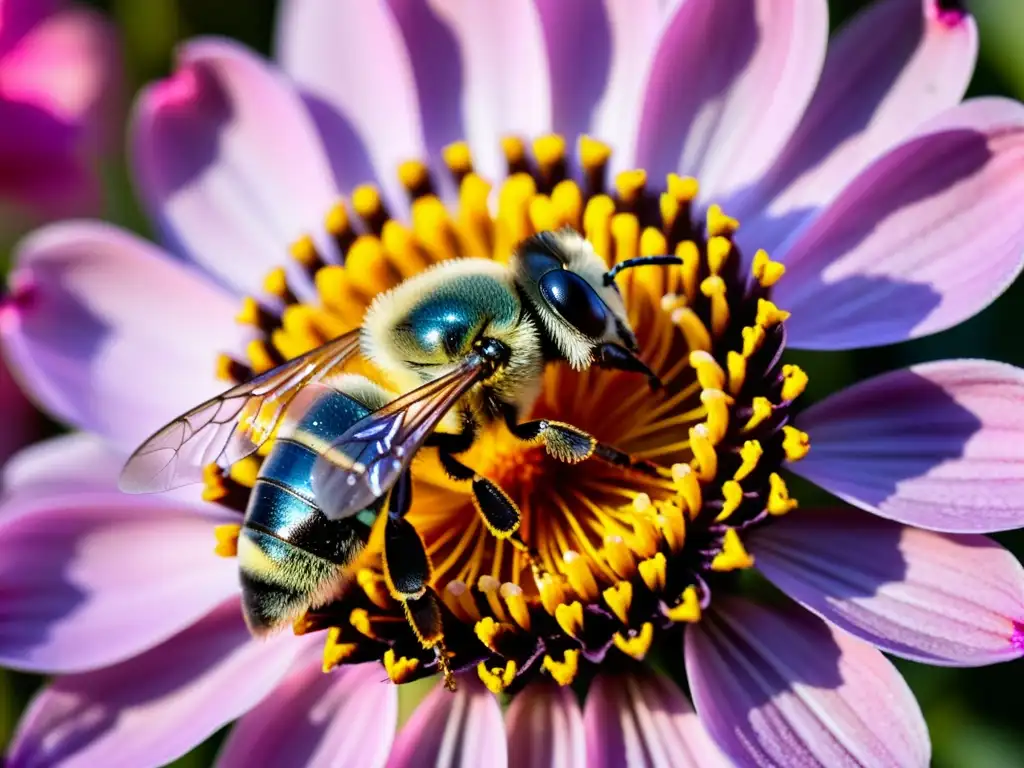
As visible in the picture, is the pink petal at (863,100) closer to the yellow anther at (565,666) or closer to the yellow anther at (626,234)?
the yellow anther at (626,234)

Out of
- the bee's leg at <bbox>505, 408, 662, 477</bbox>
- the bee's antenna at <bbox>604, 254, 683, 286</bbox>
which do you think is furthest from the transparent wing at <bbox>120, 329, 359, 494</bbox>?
the bee's antenna at <bbox>604, 254, 683, 286</bbox>

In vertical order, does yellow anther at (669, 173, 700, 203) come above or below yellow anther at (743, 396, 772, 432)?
above

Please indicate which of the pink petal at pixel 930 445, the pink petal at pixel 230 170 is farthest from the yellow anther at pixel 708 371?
the pink petal at pixel 230 170

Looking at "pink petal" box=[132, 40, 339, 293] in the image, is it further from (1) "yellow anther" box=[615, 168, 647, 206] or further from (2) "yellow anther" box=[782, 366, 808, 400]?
(2) "yellow anther" box=[782, 366, 808, 400]

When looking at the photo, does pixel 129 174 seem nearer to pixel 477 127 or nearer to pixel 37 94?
pixel 37 94

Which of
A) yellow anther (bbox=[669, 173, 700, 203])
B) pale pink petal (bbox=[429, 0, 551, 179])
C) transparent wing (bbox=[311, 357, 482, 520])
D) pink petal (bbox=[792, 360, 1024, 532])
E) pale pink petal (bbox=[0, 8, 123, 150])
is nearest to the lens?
transparent wing (bbox=[311, 357, 482, 520])

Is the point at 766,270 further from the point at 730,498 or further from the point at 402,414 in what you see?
the point at 402,414

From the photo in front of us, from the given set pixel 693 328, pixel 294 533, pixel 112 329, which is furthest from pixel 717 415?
pixel 112 329

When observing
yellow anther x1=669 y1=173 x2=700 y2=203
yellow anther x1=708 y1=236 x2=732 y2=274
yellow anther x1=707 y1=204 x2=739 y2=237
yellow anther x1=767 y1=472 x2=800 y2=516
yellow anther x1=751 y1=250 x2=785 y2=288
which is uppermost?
yellow anther x1=669 y1=173 x2=700 y2=203
